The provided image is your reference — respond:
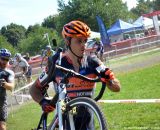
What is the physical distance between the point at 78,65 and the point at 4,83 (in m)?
3.34

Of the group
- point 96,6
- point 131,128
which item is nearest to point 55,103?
point 131,128

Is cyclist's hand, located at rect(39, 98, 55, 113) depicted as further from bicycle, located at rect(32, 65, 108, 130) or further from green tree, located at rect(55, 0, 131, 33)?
green tree, located at rect(55, 0, 131, 33)

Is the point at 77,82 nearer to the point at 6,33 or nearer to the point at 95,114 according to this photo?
the point at 95,114

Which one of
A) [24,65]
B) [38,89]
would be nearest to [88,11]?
[24,65]

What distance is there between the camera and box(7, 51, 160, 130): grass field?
9000 millimetres

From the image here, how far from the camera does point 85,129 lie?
12.8 feet

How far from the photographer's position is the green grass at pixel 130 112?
9031mm

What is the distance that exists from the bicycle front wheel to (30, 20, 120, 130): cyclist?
0.32 meters

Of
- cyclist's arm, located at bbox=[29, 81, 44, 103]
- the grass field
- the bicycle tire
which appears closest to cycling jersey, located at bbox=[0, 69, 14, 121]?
the grass field

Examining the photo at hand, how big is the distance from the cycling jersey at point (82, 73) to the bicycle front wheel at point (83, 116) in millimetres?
371

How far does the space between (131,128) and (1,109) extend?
111 inches

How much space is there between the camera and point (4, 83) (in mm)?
7297

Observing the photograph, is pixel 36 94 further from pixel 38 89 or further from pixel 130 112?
pixel 130 112

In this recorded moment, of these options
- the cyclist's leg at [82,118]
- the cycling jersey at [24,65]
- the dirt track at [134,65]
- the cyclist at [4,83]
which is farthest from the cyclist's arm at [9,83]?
the dirt track at [134,65]
